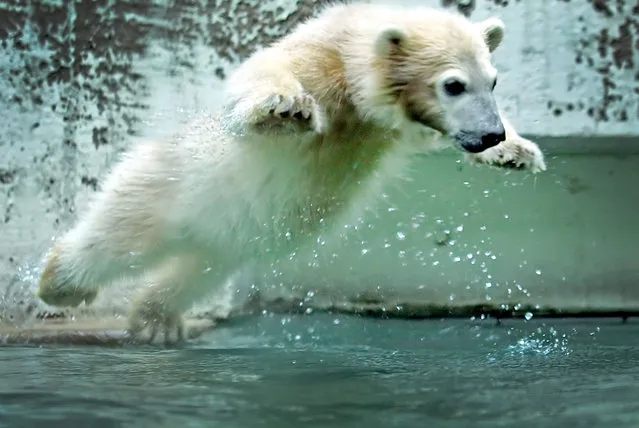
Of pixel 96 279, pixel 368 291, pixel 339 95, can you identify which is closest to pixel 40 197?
pixel 96 279

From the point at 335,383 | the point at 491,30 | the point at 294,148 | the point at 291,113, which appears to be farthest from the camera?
the point at 491,30

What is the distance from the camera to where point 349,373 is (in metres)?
2.61

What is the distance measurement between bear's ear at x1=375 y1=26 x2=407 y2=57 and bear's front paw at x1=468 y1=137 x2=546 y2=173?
0.54 metres

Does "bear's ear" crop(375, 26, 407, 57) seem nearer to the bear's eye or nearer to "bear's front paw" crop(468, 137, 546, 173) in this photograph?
the bear's eye

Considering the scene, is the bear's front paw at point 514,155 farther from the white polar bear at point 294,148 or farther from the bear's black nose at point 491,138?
the bear's black nose at point 491,138

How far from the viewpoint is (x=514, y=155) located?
327cm

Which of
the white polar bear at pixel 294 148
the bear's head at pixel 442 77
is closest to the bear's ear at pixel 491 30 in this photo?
the white polar bear at pixel 294 148

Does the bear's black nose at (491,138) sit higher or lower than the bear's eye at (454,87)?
lower

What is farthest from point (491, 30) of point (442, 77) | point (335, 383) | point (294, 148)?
point (335, 383)

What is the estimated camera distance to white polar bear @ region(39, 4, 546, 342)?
113 inches

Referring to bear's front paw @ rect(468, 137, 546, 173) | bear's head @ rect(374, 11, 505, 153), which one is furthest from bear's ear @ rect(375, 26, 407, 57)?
bear's front paw @ rect(468, 137, 546, 173)

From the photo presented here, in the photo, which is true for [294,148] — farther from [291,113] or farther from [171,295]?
[171,295]

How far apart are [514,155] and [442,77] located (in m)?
0.54

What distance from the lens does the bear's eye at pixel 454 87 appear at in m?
2.86
